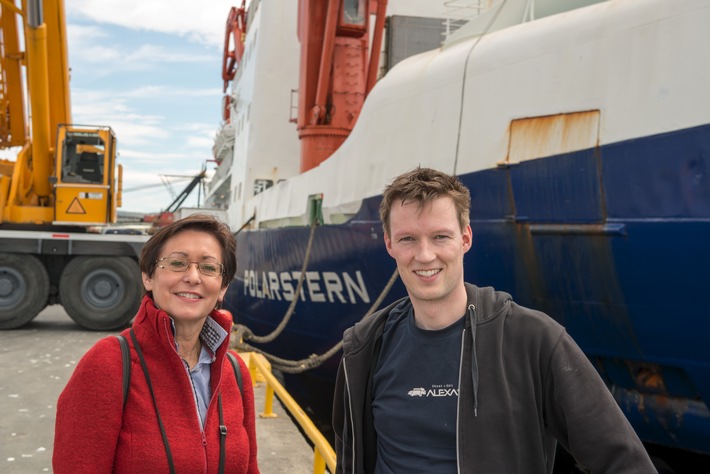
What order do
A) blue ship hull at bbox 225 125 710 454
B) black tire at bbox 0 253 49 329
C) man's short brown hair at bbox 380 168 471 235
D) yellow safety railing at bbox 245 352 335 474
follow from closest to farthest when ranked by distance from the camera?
man's short brown hair at bbox 380 168 471 235 → yellow safety railing at bbox 245 352 335 474 → blue ship hull at bbox 225 125 710 454 → black tire at bbox 0 253 49 329

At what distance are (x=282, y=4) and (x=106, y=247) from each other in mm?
5332

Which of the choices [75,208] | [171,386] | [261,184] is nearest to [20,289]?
[75,208]

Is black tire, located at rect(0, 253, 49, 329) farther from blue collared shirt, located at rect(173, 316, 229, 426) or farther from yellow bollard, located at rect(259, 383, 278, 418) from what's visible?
blue collared shirt, located at rect(173, 316, 229, 426)

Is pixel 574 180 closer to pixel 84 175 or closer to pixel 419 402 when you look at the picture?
pixel 419 402

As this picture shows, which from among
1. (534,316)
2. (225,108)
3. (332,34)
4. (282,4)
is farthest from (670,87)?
(225,108)

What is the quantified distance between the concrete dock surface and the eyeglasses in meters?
3.00

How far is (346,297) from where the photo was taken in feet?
23.4

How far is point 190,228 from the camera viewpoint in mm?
2273

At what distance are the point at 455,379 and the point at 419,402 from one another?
12 centimetres

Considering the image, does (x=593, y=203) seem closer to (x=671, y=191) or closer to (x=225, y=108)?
(x=671, y=191)

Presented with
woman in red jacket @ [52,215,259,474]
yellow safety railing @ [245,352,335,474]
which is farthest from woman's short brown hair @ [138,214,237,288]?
yellow safety railing @ [245,352,335,474]

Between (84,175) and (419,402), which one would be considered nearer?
(419,402)

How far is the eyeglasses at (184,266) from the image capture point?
87.0 inches

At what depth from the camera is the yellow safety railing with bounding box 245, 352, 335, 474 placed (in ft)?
13.0
